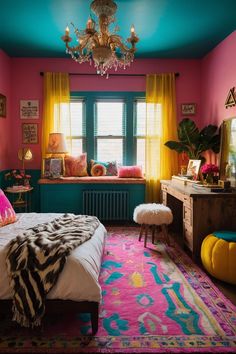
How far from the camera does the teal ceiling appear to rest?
324 centimetres

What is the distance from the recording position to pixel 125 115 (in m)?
5.12

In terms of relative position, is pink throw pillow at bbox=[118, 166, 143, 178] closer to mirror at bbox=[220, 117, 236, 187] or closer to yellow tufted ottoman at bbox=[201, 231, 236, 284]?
mirror at bbox=[220, 117, 236, 187]

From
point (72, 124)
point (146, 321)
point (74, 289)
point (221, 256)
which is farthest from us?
point (72, 124)

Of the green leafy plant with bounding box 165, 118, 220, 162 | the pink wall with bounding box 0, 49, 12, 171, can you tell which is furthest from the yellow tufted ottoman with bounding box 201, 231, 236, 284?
the pink wall with bounding box 0, 49, 12, 171

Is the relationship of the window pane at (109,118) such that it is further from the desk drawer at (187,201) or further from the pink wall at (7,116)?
the desk drawer at (187,201)

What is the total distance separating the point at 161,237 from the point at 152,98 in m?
2.41

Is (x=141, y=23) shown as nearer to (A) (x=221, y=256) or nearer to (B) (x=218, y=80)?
(B) (x=218, y=80)

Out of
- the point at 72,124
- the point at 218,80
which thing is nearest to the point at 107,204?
the point at 72,124

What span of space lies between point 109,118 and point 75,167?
1.08 m

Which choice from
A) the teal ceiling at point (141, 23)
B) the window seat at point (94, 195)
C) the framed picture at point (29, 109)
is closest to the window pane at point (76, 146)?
the window seat at point (94, 195)

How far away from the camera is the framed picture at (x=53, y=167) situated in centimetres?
475

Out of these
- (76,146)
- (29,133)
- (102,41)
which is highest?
(102,41)

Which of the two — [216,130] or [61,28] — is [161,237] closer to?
[216,130]

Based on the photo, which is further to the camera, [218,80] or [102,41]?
[218,80]
